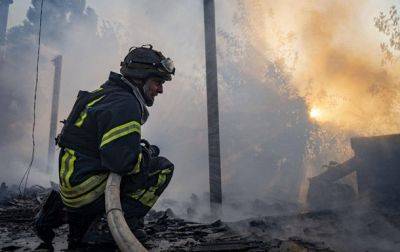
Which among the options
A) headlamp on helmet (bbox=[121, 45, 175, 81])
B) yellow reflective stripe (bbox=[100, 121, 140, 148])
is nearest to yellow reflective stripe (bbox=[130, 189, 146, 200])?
yellow reflective stripe (bbox=[100, 121, 140, 148])

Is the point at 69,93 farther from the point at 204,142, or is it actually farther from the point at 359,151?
the point at 359,151

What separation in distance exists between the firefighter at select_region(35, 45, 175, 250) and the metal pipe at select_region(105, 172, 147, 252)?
0.11 meters

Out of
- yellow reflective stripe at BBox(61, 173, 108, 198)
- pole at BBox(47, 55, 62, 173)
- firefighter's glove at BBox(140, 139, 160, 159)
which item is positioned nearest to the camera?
yellow reflective stripe at BBox(61, 173, 108, 198)

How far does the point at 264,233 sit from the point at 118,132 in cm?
348

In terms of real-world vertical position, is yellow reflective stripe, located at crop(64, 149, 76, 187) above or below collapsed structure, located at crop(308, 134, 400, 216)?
below

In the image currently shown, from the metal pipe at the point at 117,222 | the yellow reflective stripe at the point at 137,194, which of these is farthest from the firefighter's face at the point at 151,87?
the metal pipe at the point at 117,222

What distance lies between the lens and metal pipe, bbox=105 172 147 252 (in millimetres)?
1973

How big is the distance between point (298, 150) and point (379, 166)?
41.4 ft

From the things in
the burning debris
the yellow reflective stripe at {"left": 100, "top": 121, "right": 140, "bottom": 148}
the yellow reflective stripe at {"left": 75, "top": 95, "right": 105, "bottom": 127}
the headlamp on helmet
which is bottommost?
the burning debris

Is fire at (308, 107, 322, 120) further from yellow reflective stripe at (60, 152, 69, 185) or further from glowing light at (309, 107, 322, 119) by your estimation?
yellow reflective stripe at (60, 152, 69, 185)

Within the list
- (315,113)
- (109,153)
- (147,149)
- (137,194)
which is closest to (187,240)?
(137,194)

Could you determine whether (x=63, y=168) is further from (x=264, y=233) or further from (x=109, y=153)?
(x=264, y=233)

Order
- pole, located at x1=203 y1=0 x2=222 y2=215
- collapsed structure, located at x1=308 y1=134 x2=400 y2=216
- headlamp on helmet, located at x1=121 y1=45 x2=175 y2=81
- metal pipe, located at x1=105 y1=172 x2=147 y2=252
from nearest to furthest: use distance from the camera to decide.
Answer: metal pipe, located at x1=105 y1=172 x2=147 y2=252 < headlamp on helmet, located at x1=121 y1=45 x2=175 y2=81 < pole, located at x1=203 y1=0 x2=222 y2=215 < collapsed structure, located at x1=308 y1=134 x2=400 y2=216

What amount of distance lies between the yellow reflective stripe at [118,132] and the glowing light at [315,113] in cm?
2311
